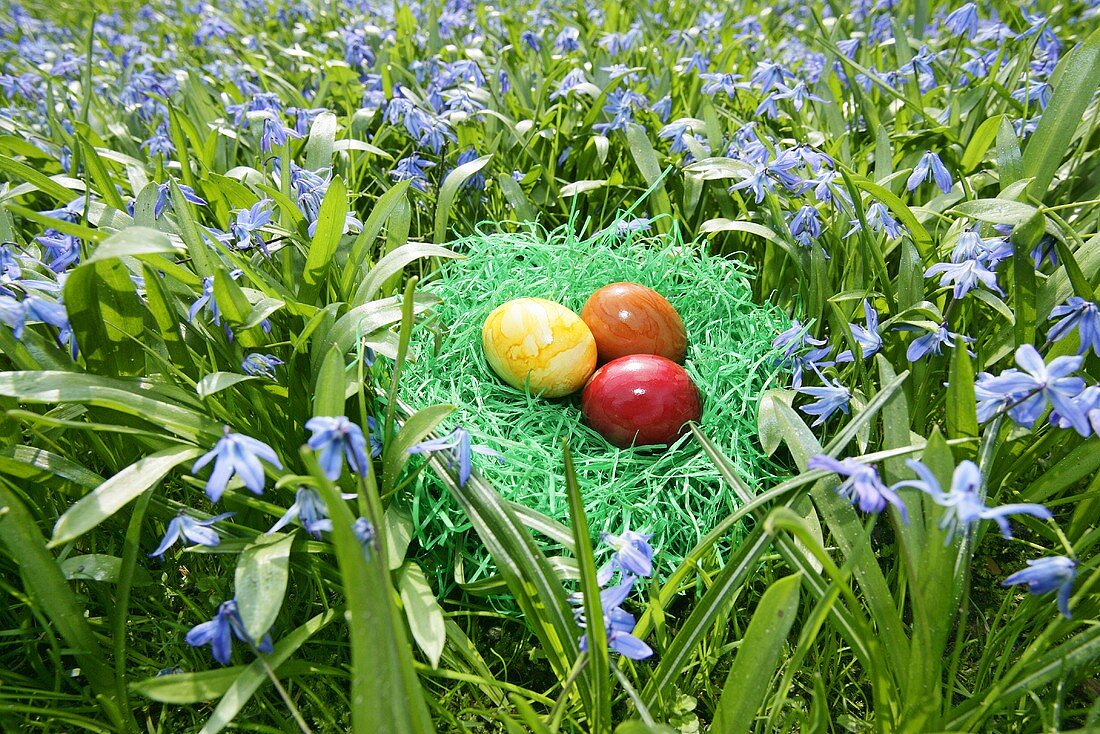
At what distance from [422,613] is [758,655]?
1.60 ft

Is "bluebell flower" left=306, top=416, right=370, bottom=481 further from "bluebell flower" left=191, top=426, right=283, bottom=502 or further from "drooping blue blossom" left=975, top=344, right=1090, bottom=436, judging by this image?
"drooping blue blossom" left=975, top=344, right=1090, bottom=436

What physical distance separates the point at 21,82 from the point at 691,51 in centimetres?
259

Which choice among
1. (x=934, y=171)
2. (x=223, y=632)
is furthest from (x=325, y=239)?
(x=934, y=171)

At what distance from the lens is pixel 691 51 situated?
3307 mm

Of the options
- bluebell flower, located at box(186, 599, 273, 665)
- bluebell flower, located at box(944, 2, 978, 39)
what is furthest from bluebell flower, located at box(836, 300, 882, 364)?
bluebell flower, located at box(944, 2, 978, 39)

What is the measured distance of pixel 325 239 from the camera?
4.88 ft

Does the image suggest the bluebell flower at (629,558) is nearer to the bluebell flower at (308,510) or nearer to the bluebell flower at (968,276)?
the bluebell flower at (308,510)

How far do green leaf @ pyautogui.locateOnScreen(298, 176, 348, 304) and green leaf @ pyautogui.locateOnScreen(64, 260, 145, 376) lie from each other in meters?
0.30

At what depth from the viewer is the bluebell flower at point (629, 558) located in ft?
3.53

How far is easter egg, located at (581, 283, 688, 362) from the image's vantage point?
171cm

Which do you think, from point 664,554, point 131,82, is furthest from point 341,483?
point 131,82

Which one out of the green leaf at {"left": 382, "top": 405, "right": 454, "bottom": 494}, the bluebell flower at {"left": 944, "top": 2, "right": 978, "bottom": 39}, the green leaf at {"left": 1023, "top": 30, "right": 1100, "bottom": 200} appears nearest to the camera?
the green leaf at {"left": 382, "top": 405, "right": 454, "bottom": 494}

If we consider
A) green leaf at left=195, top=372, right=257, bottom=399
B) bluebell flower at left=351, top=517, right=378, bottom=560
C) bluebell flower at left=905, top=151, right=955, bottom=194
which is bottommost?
bluebell flower at left=351, top=517, right=378, bottom=560

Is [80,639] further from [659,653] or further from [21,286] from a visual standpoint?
[659,653]
